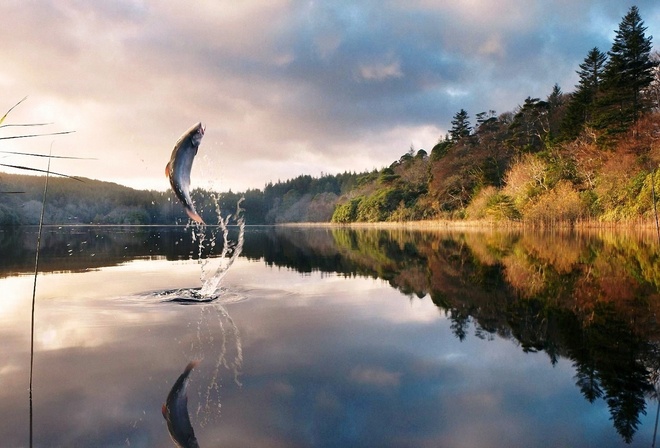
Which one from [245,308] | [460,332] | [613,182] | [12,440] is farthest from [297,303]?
[613,182]

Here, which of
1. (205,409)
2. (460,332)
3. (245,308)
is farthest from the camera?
(245,308)

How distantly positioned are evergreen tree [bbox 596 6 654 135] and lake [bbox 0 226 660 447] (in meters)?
33.0

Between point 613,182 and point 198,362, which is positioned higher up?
point 613,182

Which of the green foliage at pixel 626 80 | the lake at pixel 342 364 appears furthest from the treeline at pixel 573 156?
the lake at pixel 342 364

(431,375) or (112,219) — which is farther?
(112,219)

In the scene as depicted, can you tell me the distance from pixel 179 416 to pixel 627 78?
44559 mm

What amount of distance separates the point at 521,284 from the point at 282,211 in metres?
141

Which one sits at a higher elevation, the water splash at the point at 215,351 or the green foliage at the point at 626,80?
the green foliage at the point at 626,80

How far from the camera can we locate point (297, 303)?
27.6ft

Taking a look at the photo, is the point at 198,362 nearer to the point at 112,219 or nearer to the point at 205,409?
the point at 205,409

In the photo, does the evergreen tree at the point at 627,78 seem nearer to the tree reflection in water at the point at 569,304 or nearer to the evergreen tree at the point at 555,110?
the evergreen tree at the point at 555,110

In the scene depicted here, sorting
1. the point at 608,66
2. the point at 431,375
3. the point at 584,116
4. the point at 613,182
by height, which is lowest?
the point at 431,375

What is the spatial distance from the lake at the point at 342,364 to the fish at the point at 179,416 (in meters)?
0.06

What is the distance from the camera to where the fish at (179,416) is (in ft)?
10.1
